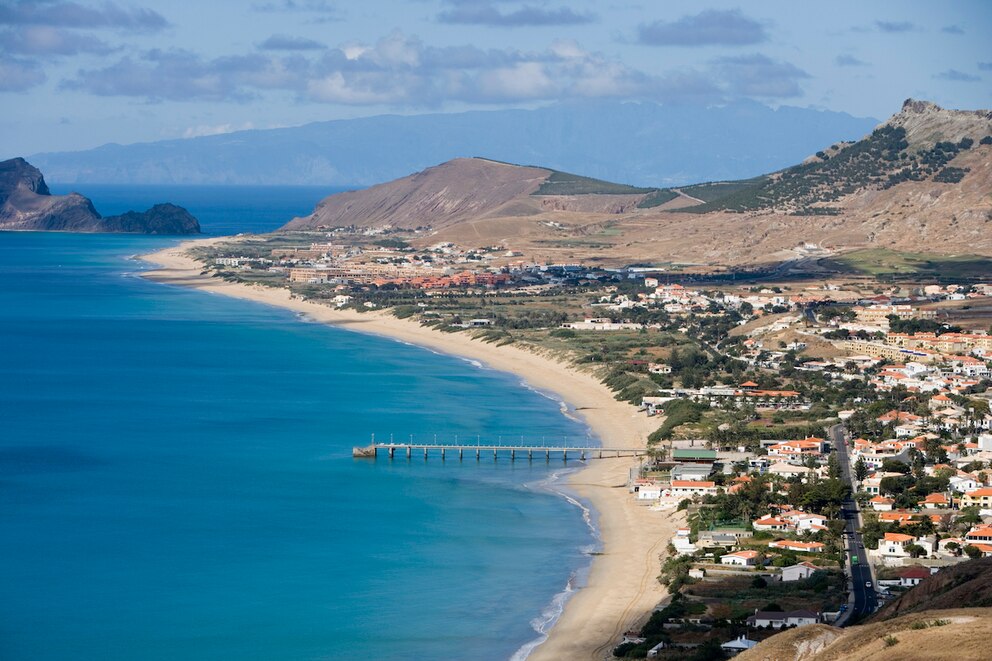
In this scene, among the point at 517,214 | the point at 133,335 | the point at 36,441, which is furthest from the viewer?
the point at 517,214

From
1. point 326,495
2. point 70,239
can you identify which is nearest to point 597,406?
point 326,495

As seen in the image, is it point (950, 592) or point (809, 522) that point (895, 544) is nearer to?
point (809, 522)

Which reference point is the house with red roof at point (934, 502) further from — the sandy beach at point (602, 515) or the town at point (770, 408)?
the sandy beach at point (602, 515)

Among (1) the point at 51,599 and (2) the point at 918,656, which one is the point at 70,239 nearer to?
(1) the point at 51,599

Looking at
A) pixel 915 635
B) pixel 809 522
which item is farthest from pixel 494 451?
pixel 915 635

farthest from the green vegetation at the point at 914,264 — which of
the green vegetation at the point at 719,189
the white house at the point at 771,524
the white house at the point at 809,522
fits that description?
the white house at the point at 771,524

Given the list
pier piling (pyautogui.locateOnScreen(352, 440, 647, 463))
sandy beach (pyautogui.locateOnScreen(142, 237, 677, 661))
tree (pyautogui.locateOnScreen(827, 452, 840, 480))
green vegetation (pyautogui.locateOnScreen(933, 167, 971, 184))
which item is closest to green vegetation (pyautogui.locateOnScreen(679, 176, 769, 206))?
green vegetation (pyautogui.locateOnScreen(933, 167, 971, 184))
